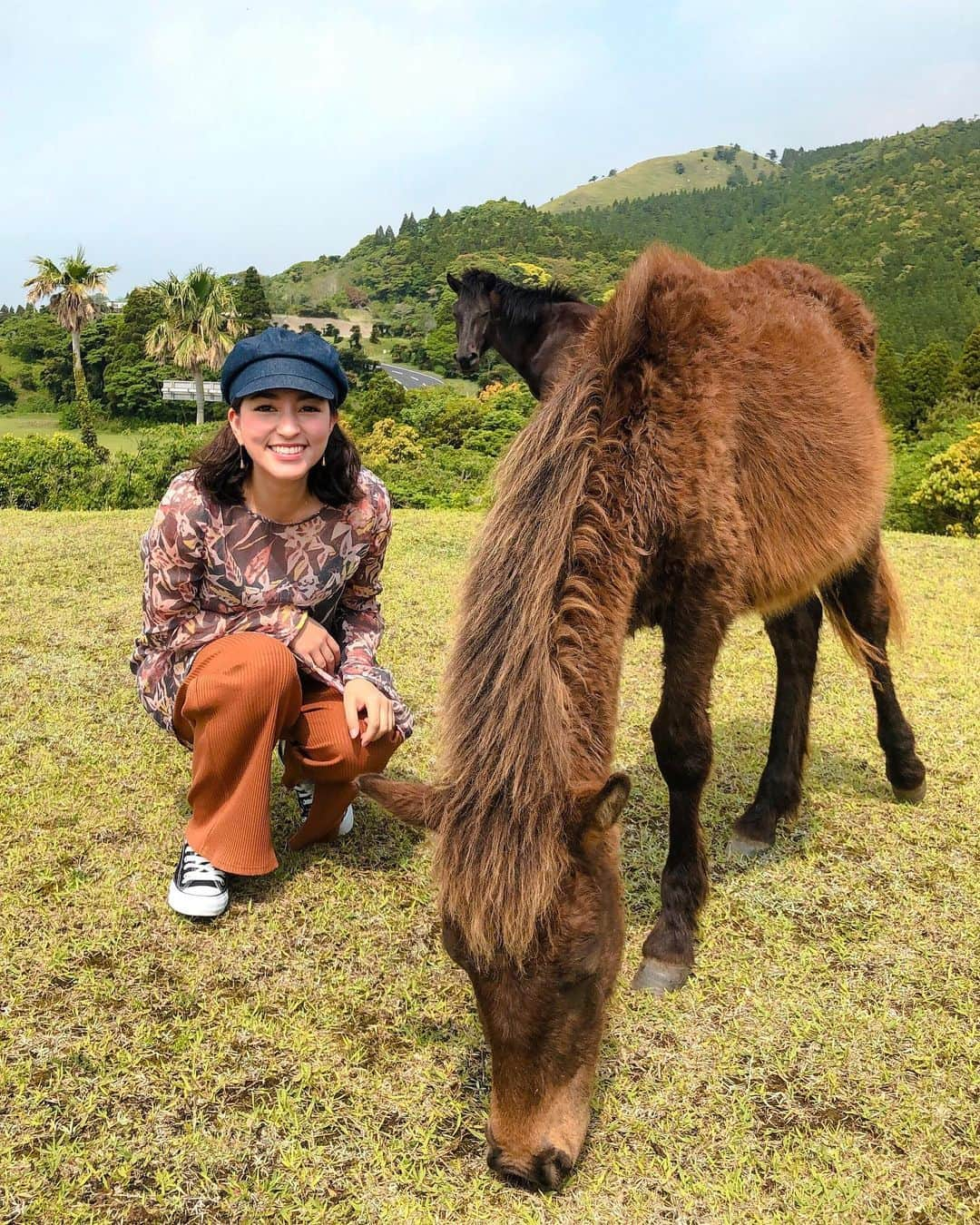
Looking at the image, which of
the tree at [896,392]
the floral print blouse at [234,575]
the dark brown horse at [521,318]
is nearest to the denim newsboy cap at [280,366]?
the floral print blouse at [234,575]

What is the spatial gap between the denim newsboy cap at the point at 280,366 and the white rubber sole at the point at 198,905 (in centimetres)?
177

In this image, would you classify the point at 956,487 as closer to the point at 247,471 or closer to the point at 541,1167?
the point at 247,471

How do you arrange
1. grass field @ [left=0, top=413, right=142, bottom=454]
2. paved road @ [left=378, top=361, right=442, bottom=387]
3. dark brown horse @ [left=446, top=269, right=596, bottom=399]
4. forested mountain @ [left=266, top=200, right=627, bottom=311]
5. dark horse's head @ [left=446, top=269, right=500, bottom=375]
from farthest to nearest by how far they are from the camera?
1. forested mountain @ [left=266, top=200, right=627, bottom=311]
2. paved road @ [left=378, top=361, right=442, bottom=387]
3. grass field @ [left=0, top=413, right=142, bottom=454]
4. dark horse's head @ [left=446, top=269, right=500, bottom=375]
5. dark brown horse @ [left=446, top=269, right=596, bottom=399]

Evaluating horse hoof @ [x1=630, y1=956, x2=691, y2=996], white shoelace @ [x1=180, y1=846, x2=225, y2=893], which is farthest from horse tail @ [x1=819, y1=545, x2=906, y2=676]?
white shoelace @ [x1=180, y1=846, x2=225, y2=893]

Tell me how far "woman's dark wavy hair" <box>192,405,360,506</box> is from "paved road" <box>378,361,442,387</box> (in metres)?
61.3

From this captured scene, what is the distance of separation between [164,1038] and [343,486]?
1.92 metres

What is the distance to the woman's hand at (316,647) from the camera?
9.64 feet

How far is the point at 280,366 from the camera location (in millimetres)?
2557

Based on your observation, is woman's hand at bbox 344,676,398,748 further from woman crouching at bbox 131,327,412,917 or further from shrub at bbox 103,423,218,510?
shrub at bbox 103,423,218,510

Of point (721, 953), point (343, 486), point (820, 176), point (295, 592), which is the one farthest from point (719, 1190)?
point (820, 176)

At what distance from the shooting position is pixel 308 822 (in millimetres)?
3160

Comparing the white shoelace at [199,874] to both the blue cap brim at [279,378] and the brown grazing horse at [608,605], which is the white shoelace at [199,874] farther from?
the blue cap brim at [279,378]

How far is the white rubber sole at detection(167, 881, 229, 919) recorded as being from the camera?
9.19 feet

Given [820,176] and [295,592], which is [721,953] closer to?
[295,592]
